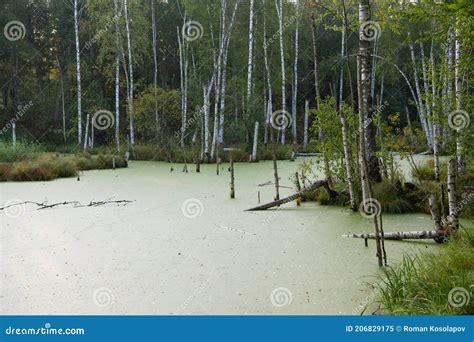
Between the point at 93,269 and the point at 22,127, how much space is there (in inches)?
801

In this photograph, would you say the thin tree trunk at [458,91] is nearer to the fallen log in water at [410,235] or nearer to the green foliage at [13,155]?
the fallen log in water at [410,235]

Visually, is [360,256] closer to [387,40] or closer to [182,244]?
[182,244]

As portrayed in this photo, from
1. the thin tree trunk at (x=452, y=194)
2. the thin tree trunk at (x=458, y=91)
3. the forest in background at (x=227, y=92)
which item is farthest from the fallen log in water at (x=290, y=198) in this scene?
the thin tree trunk at (x=452, y=194)

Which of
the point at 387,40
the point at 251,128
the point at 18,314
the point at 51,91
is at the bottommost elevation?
the point at 18,314

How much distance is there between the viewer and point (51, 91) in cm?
2286

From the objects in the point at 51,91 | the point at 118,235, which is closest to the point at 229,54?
the point at 51,91

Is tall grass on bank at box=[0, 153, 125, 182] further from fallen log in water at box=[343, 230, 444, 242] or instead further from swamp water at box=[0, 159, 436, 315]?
fallen log in water at box=[343, 230, 444, 242]

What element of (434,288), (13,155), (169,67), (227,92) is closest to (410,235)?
(434,288)

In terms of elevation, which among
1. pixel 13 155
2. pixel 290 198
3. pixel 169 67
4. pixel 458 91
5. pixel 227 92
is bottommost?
pixel 290 198

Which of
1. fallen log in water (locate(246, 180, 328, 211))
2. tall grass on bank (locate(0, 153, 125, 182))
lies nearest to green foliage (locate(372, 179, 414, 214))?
fallen log in water (locate(246, 180, 328, 211))

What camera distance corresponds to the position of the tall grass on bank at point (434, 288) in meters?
2.75

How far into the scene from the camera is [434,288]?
2.94 m

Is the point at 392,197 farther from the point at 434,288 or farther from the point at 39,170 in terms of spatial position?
the point at 39,170

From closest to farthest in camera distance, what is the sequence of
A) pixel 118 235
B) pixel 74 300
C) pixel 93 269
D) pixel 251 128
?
pixel 74 300 → pixel 93 269 → pixel 118 235 → pixel 251 128
